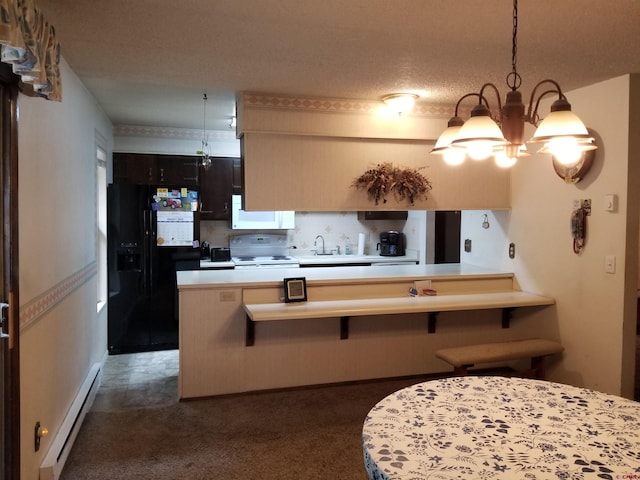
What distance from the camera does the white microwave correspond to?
5.84 metres

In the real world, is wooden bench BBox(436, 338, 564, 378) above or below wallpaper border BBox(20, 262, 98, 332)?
below

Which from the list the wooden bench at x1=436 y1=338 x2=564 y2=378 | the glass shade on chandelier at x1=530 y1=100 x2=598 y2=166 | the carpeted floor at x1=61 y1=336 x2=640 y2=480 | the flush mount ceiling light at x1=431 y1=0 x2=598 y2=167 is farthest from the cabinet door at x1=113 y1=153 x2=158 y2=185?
the glass shade on chandelier at x1=530 y1=100 x2=598 y2=166

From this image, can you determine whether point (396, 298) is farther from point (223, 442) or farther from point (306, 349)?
point (223, 442)

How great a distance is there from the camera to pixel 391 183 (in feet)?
13.1

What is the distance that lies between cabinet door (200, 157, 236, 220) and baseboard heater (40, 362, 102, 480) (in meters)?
2.41

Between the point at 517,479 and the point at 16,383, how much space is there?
6.35ft

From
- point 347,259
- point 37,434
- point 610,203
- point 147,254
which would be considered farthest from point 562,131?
point 347,259

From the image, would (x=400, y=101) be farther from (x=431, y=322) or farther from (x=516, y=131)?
(x=516, y=131)

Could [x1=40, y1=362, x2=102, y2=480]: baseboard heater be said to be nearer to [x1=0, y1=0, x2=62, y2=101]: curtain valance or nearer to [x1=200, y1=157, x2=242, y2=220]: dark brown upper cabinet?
[x1=0, y1=0, x2=62, y2=101]: curtain valance

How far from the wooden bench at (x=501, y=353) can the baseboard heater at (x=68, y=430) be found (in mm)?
2402

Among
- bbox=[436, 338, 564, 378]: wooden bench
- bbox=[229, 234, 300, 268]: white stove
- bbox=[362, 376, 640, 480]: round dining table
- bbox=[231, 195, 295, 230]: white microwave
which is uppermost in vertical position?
bbox=[231, 195, 295, 230]: white microwave

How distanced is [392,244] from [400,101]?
284 centimetres

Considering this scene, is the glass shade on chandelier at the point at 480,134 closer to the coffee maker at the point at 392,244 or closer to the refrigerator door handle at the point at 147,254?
the refrigerator door handle at the point at 147,254

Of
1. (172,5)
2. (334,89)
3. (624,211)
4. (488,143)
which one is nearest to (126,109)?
(334,89)
